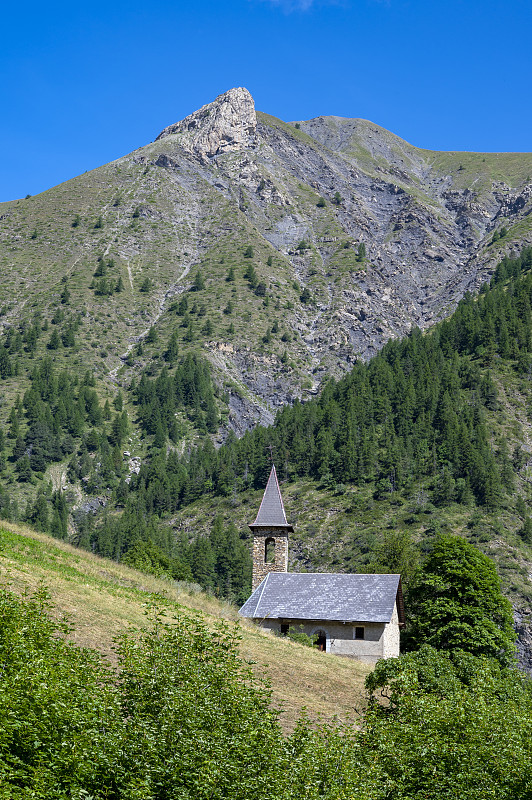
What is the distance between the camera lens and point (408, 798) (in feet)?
50.9

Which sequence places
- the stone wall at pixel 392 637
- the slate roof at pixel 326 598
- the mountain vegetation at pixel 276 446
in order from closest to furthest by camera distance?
the stone wall at pixel 392 637 < the slate roof at pixel 326 598 < the mountain vegetation at pixel 276 446

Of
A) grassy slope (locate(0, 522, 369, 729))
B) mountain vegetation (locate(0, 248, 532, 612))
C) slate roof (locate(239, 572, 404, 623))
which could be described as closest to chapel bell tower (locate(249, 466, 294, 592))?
slate roof (locate(239, 572, 404, 623))

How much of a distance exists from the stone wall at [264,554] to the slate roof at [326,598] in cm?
204

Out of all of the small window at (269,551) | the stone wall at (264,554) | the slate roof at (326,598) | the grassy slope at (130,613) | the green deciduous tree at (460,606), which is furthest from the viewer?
the small window at (269,551)

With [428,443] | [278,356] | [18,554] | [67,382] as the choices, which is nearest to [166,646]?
[18,554]

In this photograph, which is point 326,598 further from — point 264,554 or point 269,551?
point 269,551

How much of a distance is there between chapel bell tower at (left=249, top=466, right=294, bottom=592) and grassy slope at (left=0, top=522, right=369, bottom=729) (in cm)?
1163

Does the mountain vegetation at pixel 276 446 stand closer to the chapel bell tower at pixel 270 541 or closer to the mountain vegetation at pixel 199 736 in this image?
the chapel bell tower at pixel 270 541

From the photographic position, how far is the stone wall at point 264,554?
5438 cm

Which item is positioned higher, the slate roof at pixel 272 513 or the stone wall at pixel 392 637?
the slate roof at pixel 272 513

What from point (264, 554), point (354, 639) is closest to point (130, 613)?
point (354, 639)

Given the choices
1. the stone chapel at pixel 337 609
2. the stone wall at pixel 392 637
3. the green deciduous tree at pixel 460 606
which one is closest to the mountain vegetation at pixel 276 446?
the stone chapel at pixel 337 609

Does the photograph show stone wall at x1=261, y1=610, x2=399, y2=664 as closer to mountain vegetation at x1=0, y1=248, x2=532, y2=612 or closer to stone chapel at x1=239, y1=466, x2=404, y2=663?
stone chapel at x1=239, y1=466, x2=404, y2=663

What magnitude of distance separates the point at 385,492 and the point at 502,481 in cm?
1473
